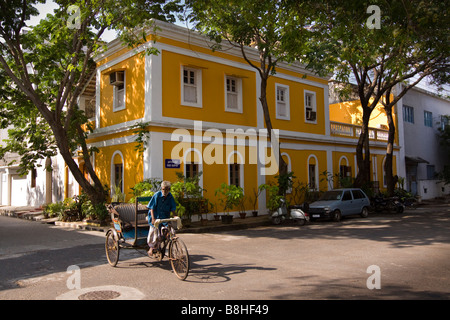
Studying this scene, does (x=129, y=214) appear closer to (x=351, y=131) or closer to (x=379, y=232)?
(x=379, y=232)

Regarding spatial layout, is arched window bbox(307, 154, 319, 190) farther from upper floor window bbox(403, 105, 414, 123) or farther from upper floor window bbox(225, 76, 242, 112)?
upper floor window bbox(403, 105, 414, 123)

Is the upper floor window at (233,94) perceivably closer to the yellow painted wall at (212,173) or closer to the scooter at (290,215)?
the yellow painted wall at (212,173)

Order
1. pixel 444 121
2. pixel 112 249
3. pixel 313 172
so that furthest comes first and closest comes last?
pixel 444 121
pixel 313 172
pixel 112 249

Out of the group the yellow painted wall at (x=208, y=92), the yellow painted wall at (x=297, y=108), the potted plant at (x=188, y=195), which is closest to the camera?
the potted plant at (x=188, y=195)

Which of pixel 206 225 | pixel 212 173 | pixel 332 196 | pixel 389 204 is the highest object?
pixel 212 173

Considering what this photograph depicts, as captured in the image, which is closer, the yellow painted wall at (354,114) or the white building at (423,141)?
the yellow painted wall at (354,114)

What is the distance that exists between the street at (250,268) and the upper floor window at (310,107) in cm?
1062

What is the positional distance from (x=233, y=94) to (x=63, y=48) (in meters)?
7.71

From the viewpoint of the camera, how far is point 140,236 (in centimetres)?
811

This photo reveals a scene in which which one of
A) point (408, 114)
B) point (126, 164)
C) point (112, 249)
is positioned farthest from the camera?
point (408, 114)

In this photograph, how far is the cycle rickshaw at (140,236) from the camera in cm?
699

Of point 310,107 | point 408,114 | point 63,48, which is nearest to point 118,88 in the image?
point 63,48

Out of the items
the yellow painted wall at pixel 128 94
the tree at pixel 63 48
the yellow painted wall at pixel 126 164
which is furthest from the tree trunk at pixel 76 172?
the yellow painted wall at pixel 128 94
